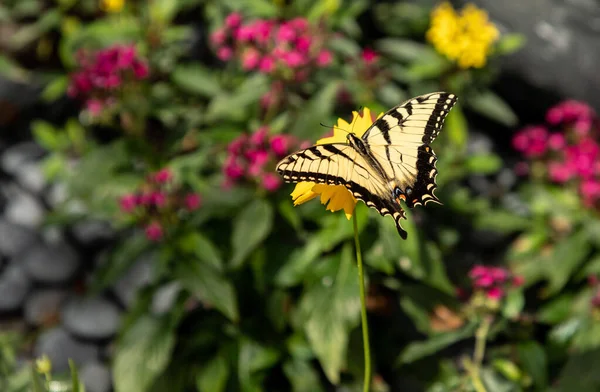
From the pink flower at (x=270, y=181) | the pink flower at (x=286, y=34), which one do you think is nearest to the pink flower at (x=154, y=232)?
the pink flower at (x=270, y=181)

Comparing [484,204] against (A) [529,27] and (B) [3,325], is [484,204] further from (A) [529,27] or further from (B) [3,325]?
(B) [3,325]

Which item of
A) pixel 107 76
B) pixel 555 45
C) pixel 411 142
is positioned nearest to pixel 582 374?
pixel 411 142

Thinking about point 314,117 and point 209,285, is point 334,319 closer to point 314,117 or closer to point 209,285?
point 209,285

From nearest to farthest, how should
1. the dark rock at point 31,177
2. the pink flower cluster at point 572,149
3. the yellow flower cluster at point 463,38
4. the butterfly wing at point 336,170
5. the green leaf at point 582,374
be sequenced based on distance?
the butterfly wing at point 336,170 → the green leaf at point 582,374 → the pink flower cluster at point 572,149 → the yellow flower cluster at point 463,38 → the dark rock at point 31,177

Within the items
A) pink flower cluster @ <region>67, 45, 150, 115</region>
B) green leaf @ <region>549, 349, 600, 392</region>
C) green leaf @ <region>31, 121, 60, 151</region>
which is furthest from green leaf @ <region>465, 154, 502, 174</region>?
green leaf @ <region>31, 121, 60, 151</region>

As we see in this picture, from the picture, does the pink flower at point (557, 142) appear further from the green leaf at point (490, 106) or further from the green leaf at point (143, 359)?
the green leaf at point (143, 359)

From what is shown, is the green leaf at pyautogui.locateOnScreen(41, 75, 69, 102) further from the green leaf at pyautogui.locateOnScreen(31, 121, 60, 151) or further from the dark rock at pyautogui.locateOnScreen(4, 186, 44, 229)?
the dark rock at pyautogui.locateOnScreen(4, 186, 44, 229)
